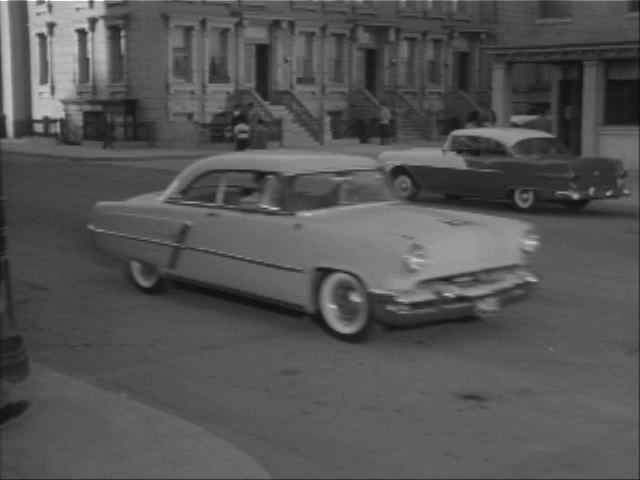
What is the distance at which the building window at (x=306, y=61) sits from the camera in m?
39.6

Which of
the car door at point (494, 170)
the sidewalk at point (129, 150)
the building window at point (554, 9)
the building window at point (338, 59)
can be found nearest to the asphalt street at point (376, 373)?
the car door at point (494, 170)

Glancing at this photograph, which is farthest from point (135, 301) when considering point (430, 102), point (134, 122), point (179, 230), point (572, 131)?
point (430, 102)

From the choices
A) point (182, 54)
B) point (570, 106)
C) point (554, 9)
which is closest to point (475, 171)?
point (570, 106)

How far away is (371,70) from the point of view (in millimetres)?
42906

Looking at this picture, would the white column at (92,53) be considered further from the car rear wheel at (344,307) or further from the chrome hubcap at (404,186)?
the car rear wheel at (344,307)

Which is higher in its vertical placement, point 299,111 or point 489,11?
point 489,11

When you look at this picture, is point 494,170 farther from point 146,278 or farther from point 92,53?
point 92,53

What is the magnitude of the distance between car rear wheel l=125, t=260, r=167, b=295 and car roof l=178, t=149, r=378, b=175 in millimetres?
1087

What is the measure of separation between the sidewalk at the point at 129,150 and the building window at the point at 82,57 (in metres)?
2.89

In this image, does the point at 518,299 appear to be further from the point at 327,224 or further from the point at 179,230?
the point at 179,230

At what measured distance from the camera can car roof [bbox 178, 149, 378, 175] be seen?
8.30 meters

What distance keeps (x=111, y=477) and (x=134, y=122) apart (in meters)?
32.7

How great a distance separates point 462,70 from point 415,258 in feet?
133

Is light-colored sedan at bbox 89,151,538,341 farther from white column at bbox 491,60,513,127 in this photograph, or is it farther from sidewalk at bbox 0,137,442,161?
sidewalk at bbox 0,137,442,161
